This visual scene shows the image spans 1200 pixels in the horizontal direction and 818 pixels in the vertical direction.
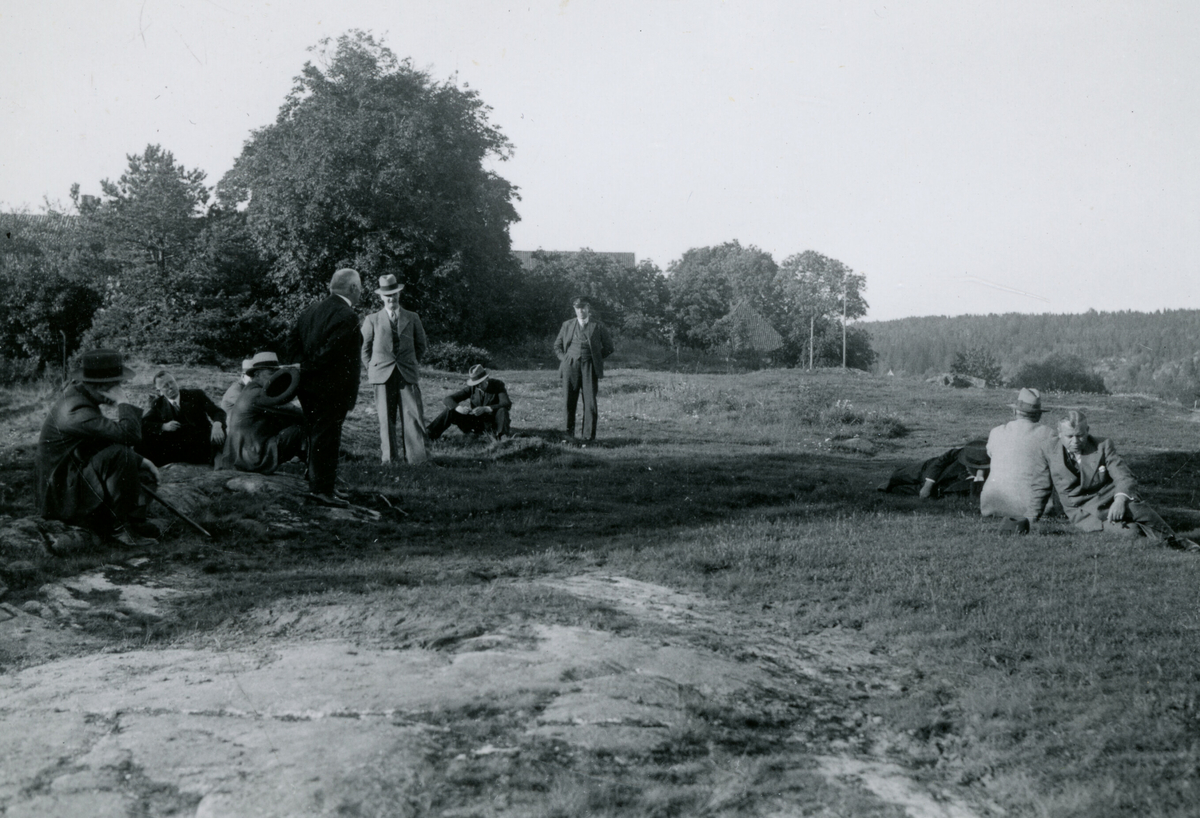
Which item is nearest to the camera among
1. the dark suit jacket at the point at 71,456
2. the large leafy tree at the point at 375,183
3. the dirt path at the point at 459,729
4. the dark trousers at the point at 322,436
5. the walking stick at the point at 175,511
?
the dirt path at the point at 459,729

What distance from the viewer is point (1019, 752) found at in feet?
14.8

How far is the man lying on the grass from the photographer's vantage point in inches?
474

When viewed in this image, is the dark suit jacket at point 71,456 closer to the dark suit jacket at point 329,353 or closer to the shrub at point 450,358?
the dark suit jacket at point 329,353

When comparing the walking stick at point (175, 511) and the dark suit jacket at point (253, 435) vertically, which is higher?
the dark suit jacket at point (253, 435)

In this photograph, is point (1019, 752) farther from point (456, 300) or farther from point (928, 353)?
point (928, 353)

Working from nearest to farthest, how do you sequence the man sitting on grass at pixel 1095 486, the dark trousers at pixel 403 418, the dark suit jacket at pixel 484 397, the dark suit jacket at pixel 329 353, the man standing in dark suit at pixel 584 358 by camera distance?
the dark suit jacket at pixel 329 353
the man sitting on grass at pixel 1095 486
the dark trousers at pixel 403 418
the dark suit jacket at pixel 484 397
the man standing in dark suit at pixel 584 358

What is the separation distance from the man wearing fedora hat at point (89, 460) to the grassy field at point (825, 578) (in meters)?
0.48

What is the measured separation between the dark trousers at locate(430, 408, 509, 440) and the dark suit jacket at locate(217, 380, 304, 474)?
400 cm

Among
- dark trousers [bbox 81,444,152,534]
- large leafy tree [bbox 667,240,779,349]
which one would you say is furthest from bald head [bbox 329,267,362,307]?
large leafy tree [bbox 667,240,779,349]

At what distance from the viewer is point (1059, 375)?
78.4m

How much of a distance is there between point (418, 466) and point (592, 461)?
2.29 meters

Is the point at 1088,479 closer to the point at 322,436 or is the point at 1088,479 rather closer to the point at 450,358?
the point at 322,436

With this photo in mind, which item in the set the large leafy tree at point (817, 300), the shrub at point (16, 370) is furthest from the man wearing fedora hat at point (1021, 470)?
the large leafy tree at point (817, 300)

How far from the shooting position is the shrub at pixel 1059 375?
74062mm
